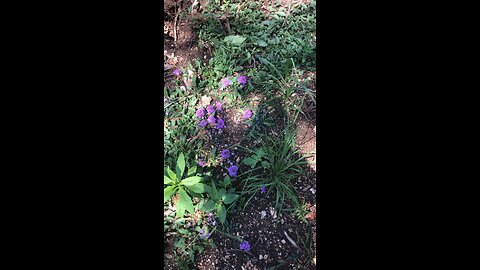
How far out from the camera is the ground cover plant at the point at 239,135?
200cm

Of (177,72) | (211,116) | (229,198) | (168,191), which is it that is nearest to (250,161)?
(229,198)

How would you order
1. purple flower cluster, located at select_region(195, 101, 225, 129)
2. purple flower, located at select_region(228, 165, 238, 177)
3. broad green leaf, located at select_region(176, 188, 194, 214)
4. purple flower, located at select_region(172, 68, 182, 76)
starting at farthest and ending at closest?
purple flower, located at select_region(172, 68, 182, 76) → purple flower cluster, located at select_region(195, 101, 225, 129) → purple flower, located at select_region(228, 165, 238, 177) → broad green leaf, located at select_region(176, 188, 194, 214)

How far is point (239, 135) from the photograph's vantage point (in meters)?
2.18

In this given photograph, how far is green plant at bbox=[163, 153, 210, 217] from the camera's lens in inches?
78.4

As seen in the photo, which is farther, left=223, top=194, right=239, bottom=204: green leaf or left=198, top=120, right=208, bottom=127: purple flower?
left=198, top=120, right=208, bottom=127: purple flower

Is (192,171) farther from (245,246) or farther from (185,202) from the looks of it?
(245,246)

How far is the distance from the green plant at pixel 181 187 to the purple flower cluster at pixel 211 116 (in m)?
0.26

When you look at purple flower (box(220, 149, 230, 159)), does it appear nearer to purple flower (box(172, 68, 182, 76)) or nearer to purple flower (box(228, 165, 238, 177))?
purple flower (box(228, 165, 238, 177))

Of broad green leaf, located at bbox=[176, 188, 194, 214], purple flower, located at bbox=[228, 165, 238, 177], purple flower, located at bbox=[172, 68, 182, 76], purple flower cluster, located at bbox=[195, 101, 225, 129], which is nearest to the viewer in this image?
broad green leaf, located at bbox=[176, 188, 194, 214]

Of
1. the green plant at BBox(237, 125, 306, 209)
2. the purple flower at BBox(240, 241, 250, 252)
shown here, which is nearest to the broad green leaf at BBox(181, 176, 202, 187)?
the green plant at BBox(237, 125, 306, 209)

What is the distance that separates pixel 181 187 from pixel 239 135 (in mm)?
401
